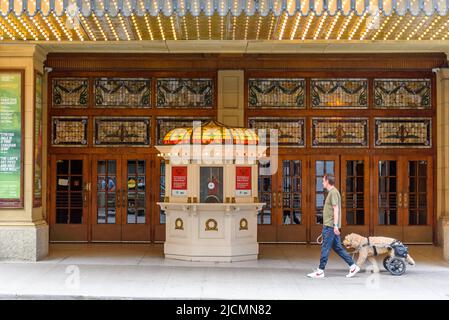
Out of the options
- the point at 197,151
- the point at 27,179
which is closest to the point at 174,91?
the point at 197,151

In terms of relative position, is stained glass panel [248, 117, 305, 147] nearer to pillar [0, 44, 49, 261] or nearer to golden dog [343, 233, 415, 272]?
golden dog [343, 233, 415, 272]

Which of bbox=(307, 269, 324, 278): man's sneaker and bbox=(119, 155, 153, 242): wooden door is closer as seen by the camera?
bbox=(307, 269, 324, 278): man's sneaker

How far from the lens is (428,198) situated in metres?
16.6

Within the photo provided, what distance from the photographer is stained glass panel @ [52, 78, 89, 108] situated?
16.6 metres

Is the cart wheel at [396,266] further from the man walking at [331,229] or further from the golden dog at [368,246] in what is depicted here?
the man walking at [331,229]

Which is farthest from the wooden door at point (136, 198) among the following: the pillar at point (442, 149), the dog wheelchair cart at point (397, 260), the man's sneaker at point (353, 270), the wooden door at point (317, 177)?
the pillar at point (442, 149)

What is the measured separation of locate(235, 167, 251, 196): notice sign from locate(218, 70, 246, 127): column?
2744 millimetres

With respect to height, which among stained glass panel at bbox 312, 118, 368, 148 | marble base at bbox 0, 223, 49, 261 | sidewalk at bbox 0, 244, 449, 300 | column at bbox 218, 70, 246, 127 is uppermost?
column at bbox 218, 70, 246, 127

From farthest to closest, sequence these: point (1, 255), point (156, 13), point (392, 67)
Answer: point (392, 67) < point (1, 255) < point (156, 13)

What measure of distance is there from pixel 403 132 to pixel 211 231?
236 inches

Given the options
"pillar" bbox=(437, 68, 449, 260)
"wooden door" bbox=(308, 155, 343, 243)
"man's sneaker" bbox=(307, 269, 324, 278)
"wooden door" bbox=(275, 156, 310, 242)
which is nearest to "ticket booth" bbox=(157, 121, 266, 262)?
"man's sneaker" bbox=(307, 269, 324, 278)

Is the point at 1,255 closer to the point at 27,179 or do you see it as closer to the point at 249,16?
the point at 27,179

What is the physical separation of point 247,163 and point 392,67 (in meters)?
5.02

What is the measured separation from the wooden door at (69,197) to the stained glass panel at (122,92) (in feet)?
5.01
